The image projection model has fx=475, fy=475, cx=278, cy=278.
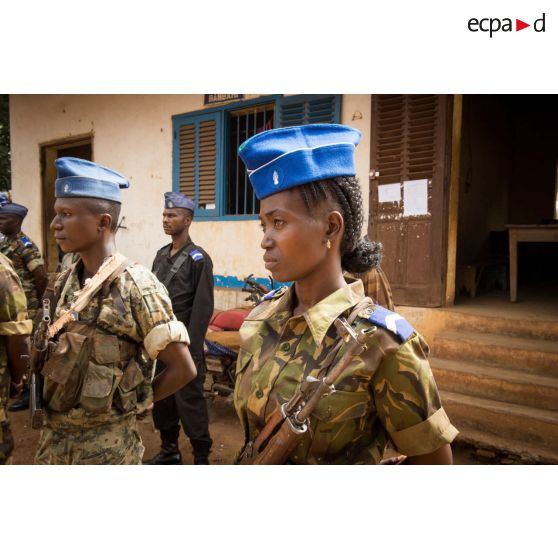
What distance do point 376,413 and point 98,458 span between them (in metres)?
1.24

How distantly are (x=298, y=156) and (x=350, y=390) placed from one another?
23.4 inches

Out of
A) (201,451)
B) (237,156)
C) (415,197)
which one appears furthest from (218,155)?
(201,451)

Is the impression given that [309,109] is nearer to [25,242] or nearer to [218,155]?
[218,155]

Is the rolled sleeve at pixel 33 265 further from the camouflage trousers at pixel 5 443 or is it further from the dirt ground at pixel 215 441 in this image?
the camouflage trousers at pixel 5 443

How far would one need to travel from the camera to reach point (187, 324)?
359cm

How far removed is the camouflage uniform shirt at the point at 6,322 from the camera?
2.20 m

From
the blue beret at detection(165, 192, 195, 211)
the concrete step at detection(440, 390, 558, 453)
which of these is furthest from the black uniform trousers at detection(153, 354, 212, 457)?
the concrete step at detection(440, 390, 558, 453)

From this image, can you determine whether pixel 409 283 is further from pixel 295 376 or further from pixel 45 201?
pixel 45 201

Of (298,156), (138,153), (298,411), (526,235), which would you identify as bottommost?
(298,411)

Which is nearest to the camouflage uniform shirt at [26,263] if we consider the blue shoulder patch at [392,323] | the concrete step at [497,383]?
the concrete step at [497,383]

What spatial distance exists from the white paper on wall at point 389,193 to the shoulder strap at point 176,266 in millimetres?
2222

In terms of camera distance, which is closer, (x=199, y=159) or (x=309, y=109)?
(x=309, y=109)

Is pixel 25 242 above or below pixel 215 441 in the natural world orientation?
above

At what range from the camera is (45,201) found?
28.3 feet
